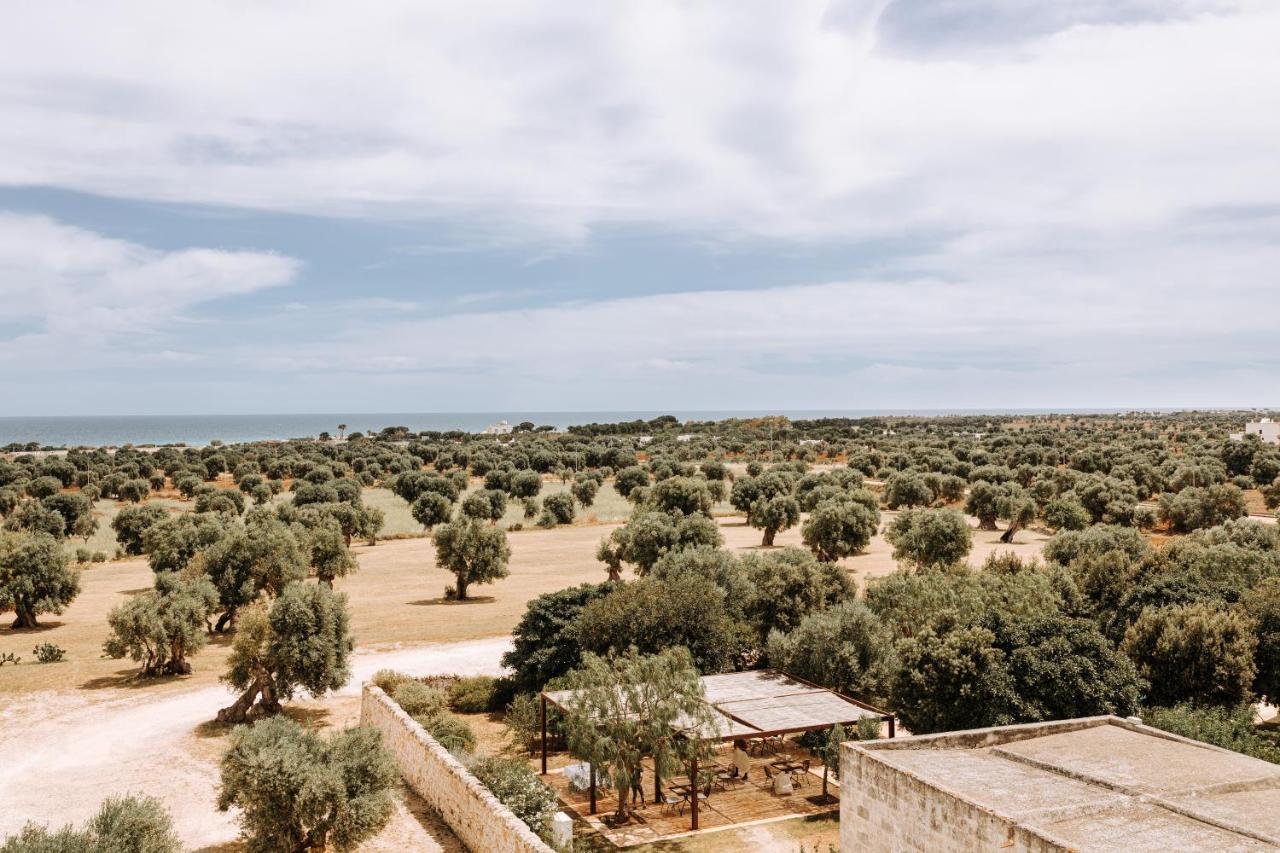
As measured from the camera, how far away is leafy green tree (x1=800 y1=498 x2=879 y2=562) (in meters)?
55.2

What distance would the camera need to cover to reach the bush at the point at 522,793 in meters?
19.6

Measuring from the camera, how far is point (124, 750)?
86.8 ft

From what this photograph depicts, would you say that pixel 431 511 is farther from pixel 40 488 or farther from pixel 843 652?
pixel 843 652

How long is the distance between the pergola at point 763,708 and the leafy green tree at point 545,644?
18.2 feet

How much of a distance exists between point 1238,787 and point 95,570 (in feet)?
211

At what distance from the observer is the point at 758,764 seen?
26.3 m

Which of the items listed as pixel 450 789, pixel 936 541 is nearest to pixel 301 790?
pixel 450 789

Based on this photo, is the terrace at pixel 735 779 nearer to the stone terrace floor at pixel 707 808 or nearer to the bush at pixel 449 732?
the stone terrace floor at pixel 707 808

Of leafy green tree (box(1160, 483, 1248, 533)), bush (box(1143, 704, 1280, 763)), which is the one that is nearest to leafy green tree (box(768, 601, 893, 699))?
bush (box(1143, 704, 1280, 763))

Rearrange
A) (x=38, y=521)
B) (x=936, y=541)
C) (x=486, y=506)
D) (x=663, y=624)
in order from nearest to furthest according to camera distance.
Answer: (x=663, y=624), (x=936, y=541), (x=38, y=521), (x=486, y=506)

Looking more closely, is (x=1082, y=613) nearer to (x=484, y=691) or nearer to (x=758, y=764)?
(x=758, y=764)

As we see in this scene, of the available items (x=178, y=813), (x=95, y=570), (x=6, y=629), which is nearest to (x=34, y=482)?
(x=95, y=570)

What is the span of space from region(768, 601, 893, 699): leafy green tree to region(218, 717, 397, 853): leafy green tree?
1516 cm

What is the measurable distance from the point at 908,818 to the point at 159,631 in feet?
94.8
